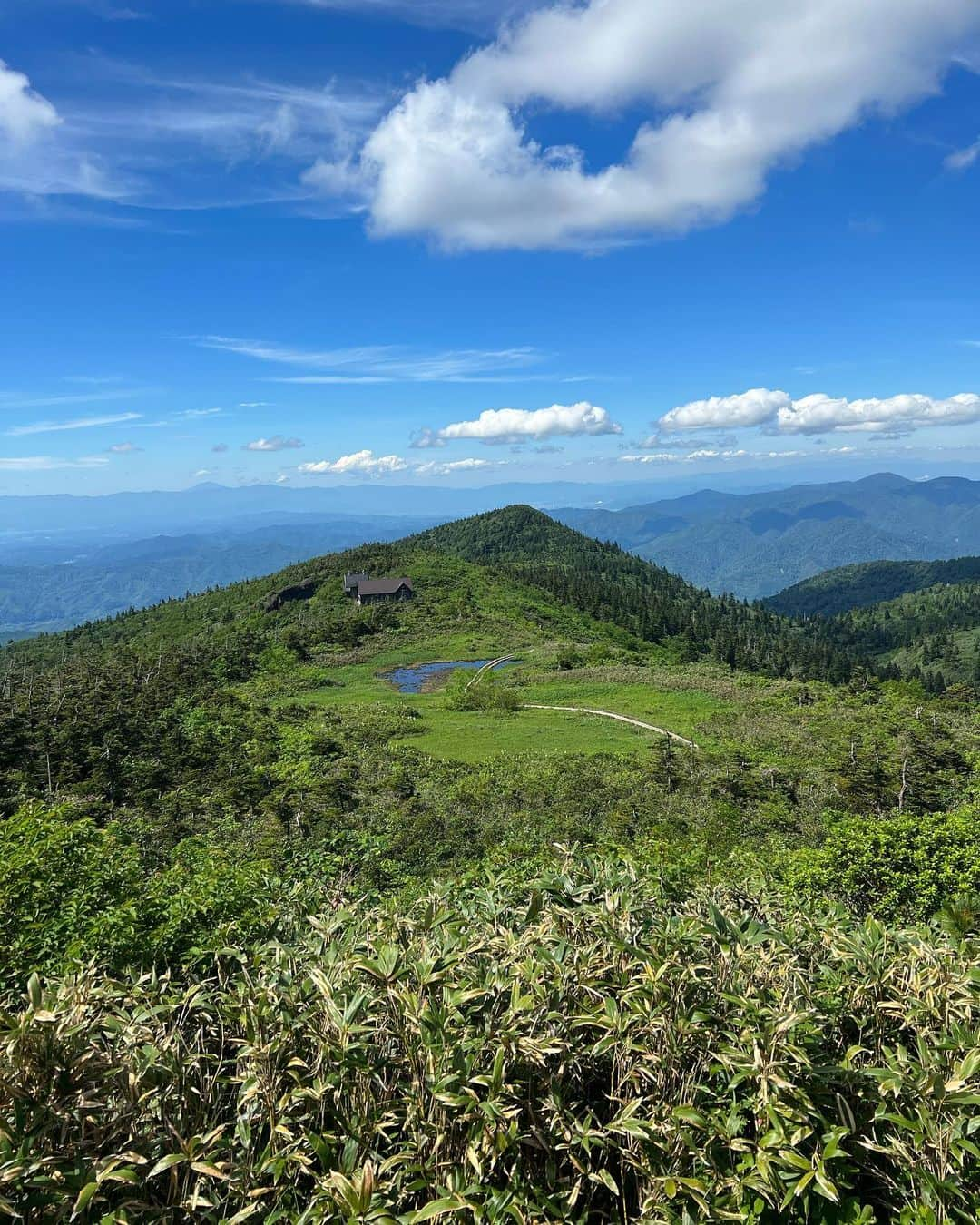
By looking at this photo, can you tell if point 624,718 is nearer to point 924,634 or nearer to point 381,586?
point 381,586

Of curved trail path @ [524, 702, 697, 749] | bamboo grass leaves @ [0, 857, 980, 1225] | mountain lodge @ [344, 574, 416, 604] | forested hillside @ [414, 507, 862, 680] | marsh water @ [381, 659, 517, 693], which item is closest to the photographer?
bamboo grass leaves @ [0, 857, 980, 1225]

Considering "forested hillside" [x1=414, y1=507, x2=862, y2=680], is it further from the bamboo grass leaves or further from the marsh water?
the bamboo grass leaves

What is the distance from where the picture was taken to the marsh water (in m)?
44.6

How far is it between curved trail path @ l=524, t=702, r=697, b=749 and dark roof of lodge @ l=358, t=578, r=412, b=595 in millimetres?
32592

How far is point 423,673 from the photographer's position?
48.5 m

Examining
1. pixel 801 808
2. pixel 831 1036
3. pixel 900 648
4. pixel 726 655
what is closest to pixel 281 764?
pixel 801 808

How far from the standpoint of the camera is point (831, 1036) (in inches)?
170

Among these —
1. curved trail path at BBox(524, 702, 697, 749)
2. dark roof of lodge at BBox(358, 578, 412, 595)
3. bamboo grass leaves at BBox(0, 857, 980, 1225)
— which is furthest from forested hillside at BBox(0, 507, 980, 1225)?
dark roof of lodge at BBox(358, 578, 412, 595)

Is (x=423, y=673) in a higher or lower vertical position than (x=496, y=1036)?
lower

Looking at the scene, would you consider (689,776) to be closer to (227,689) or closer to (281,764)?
(281,764)

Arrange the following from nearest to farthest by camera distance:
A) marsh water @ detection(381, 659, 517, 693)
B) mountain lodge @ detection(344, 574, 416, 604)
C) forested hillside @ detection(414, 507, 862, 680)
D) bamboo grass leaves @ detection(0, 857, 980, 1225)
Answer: bamboo grass leaves @ detection(0, 857, 980, 1225)
marsh water @ detection(381, 659, 517, 693)
mountain lodge @ detection(344, 574, 416, 604)
forested hillside @ detection(414, 507, 862, 680)

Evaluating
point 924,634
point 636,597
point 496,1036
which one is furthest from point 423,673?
point 924,634

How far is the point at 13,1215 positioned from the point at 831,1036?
14.5ft

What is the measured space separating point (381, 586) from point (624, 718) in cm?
3860
